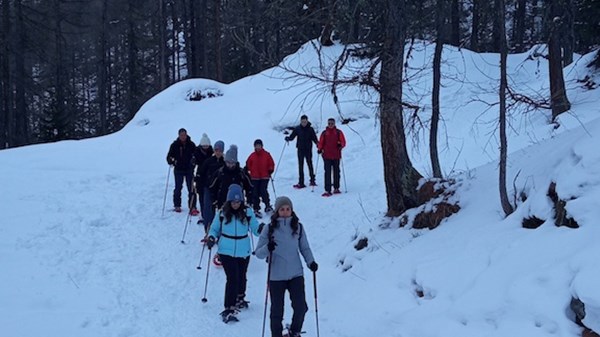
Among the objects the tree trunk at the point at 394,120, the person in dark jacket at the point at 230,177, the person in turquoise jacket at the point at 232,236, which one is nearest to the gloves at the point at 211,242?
the person in turquoise jacket at the point at 232,236

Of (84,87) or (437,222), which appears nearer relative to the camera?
(437,222)

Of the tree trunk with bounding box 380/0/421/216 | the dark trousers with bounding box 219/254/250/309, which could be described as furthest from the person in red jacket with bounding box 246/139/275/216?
the dark trousers with bounding box 219/254/250/309

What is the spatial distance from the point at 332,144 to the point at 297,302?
24.3 ft

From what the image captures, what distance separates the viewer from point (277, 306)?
595 centimetres

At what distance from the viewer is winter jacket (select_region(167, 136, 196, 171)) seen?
11.9m

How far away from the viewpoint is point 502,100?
6.08 metres

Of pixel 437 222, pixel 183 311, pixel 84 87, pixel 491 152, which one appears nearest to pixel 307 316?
pixel 183 311

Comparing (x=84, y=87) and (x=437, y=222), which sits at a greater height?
(x=84, y=87)

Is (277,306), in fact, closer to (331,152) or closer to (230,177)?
(230,177)

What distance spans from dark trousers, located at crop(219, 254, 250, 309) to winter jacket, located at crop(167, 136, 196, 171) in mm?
5107

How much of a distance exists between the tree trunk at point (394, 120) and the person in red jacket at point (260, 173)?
3776 millimetres

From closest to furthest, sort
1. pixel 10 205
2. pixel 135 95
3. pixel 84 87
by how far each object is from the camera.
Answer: pixel 10 205 → pixel 135 95 → pixel 84 87

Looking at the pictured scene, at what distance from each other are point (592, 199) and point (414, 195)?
3570mm

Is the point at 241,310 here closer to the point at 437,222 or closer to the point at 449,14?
the point at 437,222
